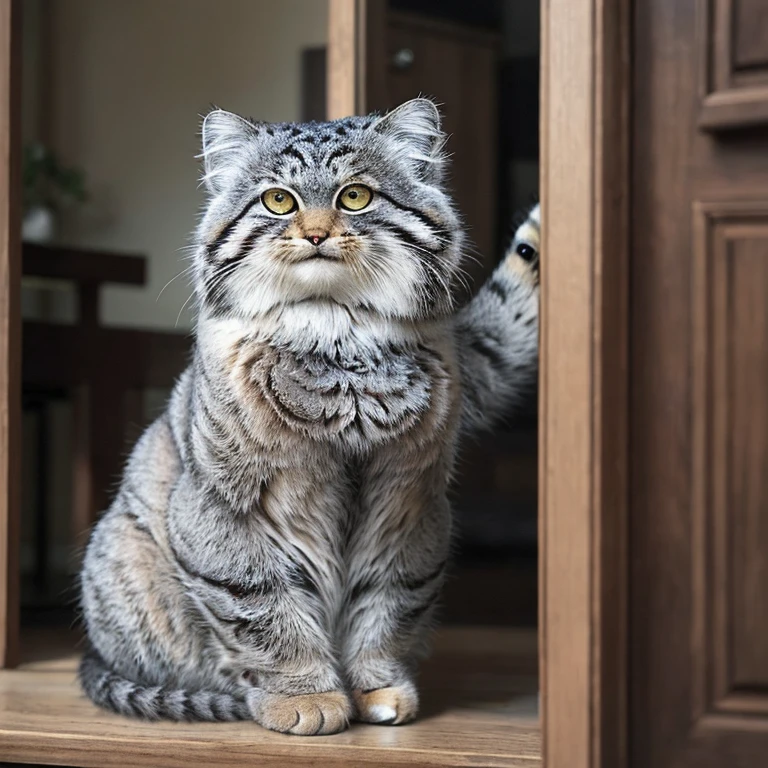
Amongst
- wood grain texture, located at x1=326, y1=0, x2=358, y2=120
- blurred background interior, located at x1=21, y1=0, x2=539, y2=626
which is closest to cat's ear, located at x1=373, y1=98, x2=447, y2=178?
wood grain texture, located at x1=326, y1=0, x2=358, y2=120

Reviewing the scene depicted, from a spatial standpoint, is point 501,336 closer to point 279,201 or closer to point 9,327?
point 279,201

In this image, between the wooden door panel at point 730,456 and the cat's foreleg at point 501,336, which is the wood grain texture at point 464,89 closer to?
the cat's foreleg at point 501,336

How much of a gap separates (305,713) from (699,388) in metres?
0.63

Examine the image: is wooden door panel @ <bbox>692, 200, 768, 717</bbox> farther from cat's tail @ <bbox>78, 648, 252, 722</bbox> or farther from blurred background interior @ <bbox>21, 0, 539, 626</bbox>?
blurred background interior @ <bbox>21, 0, 539, 626</bbox>

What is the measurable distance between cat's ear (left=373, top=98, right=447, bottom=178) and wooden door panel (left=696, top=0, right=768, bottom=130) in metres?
0.37

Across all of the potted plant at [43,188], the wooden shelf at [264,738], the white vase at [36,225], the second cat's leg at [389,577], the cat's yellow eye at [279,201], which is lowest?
the wooden shelf at [264,738]

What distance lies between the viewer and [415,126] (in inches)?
51.4

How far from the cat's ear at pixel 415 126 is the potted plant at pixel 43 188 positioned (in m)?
2.63

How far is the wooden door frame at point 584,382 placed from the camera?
3.49ft

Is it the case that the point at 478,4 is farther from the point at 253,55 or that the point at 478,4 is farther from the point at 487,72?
the point at 253,55

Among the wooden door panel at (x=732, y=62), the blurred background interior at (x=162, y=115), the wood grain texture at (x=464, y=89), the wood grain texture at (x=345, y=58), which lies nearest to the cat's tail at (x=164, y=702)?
the wooden door panel at (x=732, y=62)

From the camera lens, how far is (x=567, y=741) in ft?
3.51

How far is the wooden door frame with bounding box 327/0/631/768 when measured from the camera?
106 cm

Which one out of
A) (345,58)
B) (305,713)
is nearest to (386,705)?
(305,713)
